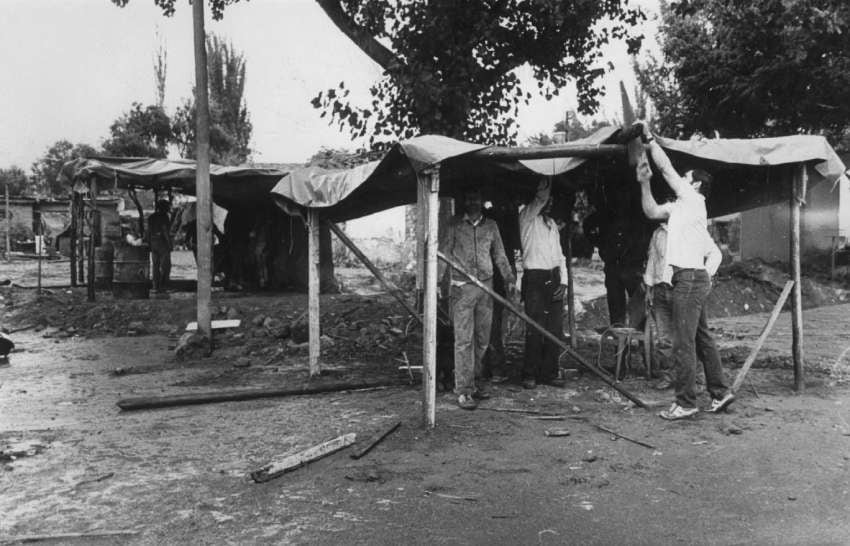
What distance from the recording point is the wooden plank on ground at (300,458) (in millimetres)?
4469

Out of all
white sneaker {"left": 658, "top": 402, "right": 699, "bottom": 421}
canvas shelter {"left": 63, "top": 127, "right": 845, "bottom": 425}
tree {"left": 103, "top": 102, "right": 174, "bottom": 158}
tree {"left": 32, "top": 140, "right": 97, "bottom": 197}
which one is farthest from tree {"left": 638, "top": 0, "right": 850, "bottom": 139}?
tree {"left": 32, "top": 140, "right": 97, "bottom": 197}

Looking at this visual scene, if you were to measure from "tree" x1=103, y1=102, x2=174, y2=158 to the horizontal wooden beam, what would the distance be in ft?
85.1

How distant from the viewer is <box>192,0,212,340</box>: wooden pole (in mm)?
9242

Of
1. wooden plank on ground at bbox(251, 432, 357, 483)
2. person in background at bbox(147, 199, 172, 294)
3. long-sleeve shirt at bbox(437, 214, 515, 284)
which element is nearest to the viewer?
wooden plank on ground at bbox(251, 432, 357, 483)

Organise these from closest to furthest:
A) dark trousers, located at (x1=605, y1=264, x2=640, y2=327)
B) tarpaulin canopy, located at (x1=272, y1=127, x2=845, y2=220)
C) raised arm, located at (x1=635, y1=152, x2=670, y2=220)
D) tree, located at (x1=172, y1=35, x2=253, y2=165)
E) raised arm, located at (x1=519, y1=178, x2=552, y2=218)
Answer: raised arm, located at (x1=635, y1=152, x2=670, y2=220) < tarpaulin canopy, located at (x1=272, y1=127, x2=845, y2=220) < raised arm, located at (x1=519, y1=178, x2=552, y2=218) < dark trousers, located at (x1=605, y1=264, x2=640, y2=327) < tree, located at (x1=172, y1=35, x2=253, y2=165)

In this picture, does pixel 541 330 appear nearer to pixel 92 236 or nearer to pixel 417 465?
pixel 417 465

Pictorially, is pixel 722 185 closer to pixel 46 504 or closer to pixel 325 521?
pixel 325 521

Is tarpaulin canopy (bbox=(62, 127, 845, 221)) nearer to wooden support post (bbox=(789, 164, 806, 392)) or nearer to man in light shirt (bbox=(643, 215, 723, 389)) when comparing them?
wooden support post (bbox=(789, 164, 806, 392))

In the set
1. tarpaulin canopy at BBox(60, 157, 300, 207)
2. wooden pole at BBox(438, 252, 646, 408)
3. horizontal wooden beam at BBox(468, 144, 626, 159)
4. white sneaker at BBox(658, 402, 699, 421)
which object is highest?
tarpaulin canopy at BBox(60, 157, 300, 207)

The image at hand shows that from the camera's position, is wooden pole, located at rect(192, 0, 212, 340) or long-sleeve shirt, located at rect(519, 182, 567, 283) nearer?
long-sleeve shirt, located at rect(519, 182, 567, 283)

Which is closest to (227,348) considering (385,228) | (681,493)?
(681,493)

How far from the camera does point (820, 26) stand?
42.0ft

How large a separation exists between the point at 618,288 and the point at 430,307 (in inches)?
128

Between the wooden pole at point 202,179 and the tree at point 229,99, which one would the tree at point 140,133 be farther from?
the wooden pole at point 202,179
